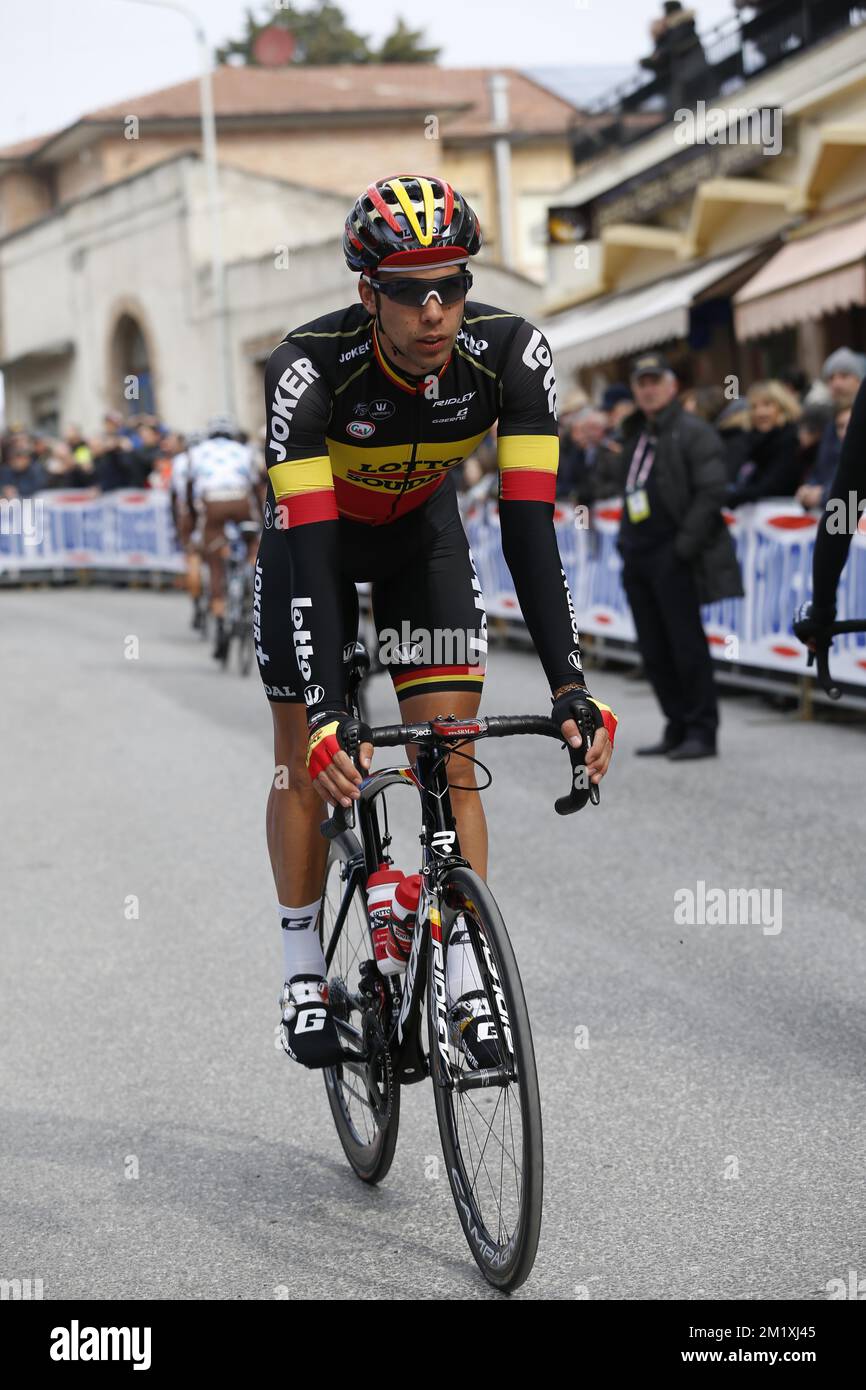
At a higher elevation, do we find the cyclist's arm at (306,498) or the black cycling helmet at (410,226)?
the black cycling helmet at (410,226)

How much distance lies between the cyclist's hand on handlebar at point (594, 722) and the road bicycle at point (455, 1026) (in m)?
0.02

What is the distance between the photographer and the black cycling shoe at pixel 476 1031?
366 cm

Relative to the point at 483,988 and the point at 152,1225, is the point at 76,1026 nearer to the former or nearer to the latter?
the point at 152,1225

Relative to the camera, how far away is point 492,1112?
3734 millimetres

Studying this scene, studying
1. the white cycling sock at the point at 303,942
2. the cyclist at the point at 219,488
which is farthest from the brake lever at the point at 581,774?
the cyclist at the point at 219,488

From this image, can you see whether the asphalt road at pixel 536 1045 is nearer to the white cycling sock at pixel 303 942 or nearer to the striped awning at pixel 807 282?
the white cycling sock at pixel 303 942

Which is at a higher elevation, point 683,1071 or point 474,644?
point 474,644

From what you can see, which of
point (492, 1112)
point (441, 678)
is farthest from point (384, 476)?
point (492, 1112)

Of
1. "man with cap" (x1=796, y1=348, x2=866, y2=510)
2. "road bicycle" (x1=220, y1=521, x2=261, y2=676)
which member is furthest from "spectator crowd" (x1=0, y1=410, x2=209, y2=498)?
"man with cap" (x1=796, y1=348, x2=866, y2=510)

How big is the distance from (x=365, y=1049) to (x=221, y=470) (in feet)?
38.7

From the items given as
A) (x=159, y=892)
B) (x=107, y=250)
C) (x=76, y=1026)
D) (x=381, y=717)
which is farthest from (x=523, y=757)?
(x=107, y=250)

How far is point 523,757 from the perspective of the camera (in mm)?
11023

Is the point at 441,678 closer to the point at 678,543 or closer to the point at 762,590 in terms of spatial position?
the point at 678,543

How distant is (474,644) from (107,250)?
46.2 metres
